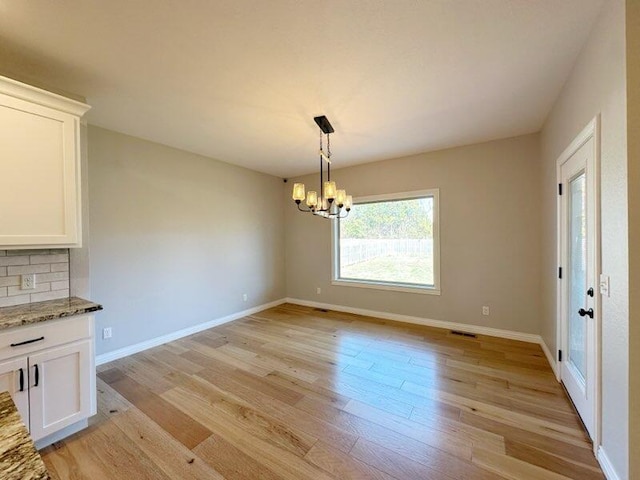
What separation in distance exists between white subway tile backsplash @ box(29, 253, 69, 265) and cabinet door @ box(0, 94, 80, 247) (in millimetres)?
291

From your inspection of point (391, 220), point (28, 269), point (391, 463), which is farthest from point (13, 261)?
point (391, 220)

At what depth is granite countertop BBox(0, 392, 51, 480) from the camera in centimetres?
57

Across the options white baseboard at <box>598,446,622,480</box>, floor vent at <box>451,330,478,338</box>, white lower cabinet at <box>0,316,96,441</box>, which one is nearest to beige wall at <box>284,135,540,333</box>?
floor vent at <box>451,330,478,338</box>

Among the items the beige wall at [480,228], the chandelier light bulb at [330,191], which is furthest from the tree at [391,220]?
the chandelier light bulb at [330,191]

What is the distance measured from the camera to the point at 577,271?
2221 mm

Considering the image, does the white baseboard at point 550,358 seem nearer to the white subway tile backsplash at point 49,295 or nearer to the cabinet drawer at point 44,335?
the cabinet drawer at point 44,335

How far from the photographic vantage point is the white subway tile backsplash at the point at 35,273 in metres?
2.04

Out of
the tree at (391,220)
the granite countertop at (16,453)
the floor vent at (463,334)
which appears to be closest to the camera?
the granite countertop at (16,453)

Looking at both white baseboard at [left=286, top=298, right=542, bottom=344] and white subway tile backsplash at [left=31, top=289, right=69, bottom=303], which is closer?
white subway tile backsplash at [left=31, top=289, right=69, bottom=303]

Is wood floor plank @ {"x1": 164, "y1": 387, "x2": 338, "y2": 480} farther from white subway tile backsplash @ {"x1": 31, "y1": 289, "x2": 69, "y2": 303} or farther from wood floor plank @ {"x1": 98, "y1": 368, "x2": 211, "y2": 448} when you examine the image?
white subway tile backsplash @ {"x1": 31, "y1": 289, "x2": 69, "y2": 303}

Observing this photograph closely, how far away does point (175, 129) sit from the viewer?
10.5ft

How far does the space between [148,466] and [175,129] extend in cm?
314

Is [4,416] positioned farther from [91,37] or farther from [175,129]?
[175,129]

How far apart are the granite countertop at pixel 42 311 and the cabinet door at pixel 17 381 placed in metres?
0.24
